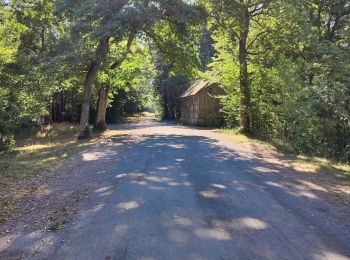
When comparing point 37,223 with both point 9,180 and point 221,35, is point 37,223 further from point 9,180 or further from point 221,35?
point 221,35

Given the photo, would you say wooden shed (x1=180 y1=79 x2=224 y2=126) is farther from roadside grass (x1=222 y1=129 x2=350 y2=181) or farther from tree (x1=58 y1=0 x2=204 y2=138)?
roadside grass (x1=222 y1=129 x2=350 y2=181)

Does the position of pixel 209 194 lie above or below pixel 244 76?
below

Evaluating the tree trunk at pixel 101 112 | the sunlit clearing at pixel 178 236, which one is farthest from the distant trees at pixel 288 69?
the sunlit clearing at pixel 178 236

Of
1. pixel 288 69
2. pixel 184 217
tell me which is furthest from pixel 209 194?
pixel 288 69

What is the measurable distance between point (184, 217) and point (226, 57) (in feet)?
65.2

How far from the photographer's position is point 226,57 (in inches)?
983

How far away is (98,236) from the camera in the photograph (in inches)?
218

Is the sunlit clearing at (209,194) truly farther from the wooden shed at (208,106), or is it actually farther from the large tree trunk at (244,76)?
the wooden shed at (208,106)

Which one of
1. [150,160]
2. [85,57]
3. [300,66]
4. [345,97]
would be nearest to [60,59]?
[85,57]

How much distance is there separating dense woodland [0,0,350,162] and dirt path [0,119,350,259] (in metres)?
5.82

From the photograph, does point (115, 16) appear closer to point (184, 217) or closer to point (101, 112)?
point (101, 112)

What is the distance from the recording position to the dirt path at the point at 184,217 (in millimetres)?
5027

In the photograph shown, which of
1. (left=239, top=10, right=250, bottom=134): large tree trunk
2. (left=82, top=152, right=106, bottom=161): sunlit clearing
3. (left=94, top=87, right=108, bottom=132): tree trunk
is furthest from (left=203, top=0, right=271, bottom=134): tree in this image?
(left=82, top=152, right=106, bottom=161): sunlit clearing

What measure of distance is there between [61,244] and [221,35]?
71.7 ft
